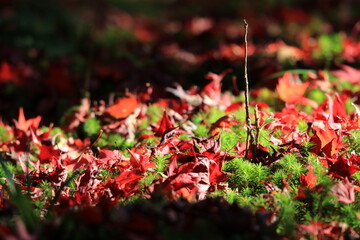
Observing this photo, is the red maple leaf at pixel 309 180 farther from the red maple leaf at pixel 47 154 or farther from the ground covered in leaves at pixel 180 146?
the red maple leaf at pixel 47 154

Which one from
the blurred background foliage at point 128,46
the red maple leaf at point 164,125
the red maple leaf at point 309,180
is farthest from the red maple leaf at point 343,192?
the blurred background foliage at point 128,46

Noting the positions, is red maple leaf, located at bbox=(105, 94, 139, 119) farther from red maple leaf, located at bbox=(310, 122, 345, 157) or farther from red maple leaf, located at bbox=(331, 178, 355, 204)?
red maple leaf, located at bbox=(331, 178, 355, 204)

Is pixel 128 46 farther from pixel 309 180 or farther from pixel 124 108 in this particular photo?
pixel 309 180

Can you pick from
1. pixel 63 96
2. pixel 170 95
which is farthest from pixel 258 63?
pixel 63 96

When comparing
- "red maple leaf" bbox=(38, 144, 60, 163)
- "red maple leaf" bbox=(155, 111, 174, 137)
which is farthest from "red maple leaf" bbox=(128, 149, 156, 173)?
"red maple leaf" bbox=(38, 144, 60, 163)

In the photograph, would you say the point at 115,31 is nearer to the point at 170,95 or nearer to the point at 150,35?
the point at 150,35

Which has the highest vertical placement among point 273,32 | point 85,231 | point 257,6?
point 257,6

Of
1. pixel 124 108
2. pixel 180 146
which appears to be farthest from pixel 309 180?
pixel 124 108
